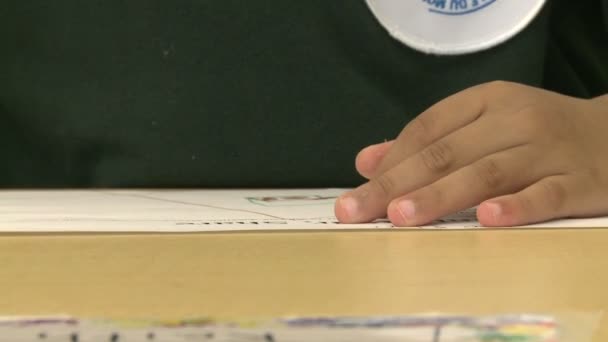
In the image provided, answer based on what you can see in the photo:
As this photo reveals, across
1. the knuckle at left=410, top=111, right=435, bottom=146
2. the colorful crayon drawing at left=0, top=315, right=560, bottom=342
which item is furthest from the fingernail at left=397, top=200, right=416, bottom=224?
the colorful crayon drawing at left=0, top=315, right=560, bottom=342

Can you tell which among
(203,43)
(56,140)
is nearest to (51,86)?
(56,140)

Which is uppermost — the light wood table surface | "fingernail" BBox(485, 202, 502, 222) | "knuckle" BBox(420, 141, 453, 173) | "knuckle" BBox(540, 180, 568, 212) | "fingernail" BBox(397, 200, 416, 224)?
"knuckle" BBox(420, 141, 453, 173)

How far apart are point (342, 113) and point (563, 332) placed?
0.51 metres

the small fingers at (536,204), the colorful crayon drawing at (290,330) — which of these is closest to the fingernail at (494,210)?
the small fingers at (536,204)

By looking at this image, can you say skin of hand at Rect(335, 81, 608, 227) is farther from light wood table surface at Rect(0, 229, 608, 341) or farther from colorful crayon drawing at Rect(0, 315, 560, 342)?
colorful crayon drawing at Rect(0, 315, 560, 342)

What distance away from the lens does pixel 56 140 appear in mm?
724

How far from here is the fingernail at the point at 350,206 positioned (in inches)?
17.0

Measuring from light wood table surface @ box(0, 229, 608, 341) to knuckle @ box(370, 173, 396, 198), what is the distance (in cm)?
6

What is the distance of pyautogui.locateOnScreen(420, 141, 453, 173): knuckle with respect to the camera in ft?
1.60

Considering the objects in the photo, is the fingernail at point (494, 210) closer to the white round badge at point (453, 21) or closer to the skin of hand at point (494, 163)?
the skin of hand at point (494, 163)

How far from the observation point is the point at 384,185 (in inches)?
18.2

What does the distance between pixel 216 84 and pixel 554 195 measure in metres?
0.36

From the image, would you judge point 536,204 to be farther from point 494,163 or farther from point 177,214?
point 177,214

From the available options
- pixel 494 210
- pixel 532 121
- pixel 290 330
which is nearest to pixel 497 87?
pixel 532 121
